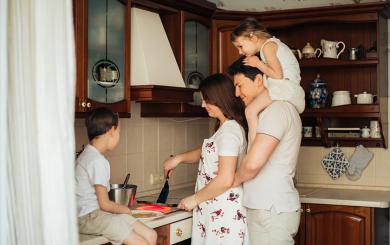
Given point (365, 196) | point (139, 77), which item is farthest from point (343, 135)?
point (139, 77)

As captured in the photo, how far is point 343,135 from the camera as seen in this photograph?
4.17 m

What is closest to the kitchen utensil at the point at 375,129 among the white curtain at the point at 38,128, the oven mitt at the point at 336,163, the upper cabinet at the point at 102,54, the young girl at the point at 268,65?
the oven mitt at the point at 336,163

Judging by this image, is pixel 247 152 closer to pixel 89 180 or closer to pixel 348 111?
pixel 89 180

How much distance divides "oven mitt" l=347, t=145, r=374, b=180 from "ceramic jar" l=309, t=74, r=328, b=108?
0.47 m

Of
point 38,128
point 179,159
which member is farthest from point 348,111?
point 38,128

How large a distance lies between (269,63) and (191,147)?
1.48m

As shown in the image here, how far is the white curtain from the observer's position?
150cm

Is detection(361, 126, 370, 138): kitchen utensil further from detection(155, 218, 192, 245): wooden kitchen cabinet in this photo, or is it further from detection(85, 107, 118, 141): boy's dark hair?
detection(85, 107, 118, 141): boy's dark hair

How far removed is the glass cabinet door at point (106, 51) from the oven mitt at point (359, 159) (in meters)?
2.02

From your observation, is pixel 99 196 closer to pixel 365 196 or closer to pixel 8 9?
pixel 8 9

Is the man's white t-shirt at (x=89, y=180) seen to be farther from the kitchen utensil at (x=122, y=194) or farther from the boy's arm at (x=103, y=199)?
the kitchen utensil at (x=122, y=194)

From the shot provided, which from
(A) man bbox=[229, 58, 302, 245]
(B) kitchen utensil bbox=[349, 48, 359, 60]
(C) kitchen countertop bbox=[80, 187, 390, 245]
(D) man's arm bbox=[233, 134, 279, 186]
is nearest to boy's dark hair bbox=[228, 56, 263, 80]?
(A) man bbox=[229, 58, 302, 245]

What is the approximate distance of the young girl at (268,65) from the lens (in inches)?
112

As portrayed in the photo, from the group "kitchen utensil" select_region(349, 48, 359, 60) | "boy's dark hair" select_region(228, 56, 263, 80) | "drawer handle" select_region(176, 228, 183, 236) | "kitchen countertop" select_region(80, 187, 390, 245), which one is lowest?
"drawer handle" select_region(176, 228, 183, 236)
